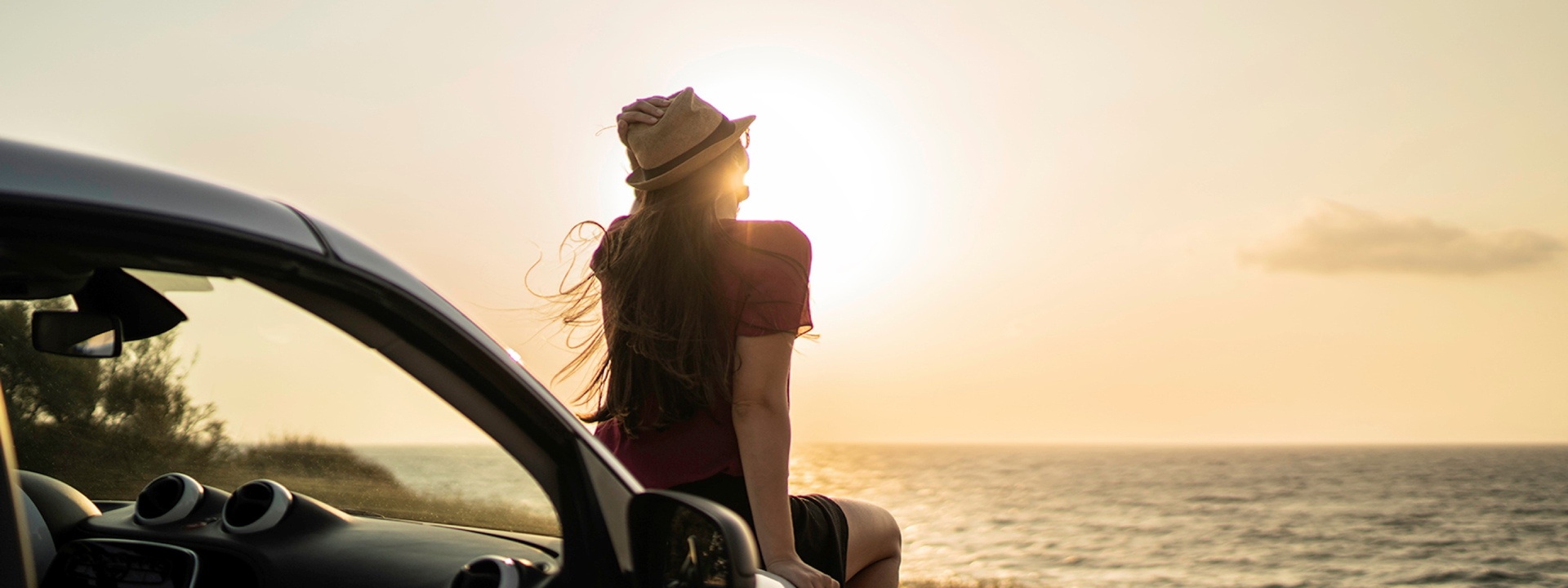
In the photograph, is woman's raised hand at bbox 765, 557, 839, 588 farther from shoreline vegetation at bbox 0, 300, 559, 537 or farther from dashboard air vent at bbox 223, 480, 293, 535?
dashboard air vent at bbox 223, 480, 293, 535

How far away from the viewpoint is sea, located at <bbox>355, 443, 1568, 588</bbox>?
110ft

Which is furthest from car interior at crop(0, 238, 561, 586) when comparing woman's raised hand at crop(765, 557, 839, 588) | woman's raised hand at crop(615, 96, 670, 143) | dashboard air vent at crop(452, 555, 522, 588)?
woman's raised hand at crop(615, 96, 670, 143)

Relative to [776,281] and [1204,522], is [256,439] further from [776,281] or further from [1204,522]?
[1204,522]

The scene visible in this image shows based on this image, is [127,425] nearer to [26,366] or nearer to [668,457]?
[26,366]

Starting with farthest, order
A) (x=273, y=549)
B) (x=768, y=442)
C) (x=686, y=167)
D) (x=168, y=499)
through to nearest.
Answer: (x=686, y=167) < (x=768, y=442) < (x=168, y=499) < (x=273, y=549)

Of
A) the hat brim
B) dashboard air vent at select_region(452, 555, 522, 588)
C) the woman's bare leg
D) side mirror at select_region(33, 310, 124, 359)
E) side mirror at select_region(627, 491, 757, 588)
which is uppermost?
the hat brim

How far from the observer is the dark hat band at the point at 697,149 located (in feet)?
7.45

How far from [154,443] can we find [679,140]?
4.12 feet

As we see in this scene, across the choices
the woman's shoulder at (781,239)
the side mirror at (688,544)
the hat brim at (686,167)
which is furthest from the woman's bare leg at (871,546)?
the side mirror at (688,544)

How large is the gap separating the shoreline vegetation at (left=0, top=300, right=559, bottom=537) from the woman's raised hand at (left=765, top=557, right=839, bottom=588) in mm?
761

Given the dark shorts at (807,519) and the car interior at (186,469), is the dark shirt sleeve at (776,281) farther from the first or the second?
the car interior at (186,469)

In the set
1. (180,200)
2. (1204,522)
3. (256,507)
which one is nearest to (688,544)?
(180,200)

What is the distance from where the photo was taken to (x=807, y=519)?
2080 millimetres

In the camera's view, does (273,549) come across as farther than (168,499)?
No
